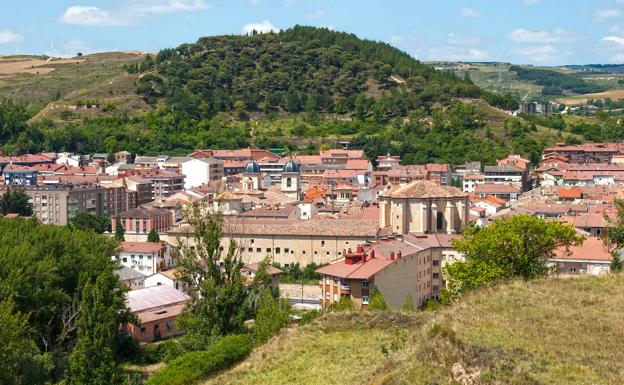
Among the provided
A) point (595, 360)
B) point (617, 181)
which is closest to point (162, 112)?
point (617, 181)

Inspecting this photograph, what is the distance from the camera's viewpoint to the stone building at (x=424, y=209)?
49.3m

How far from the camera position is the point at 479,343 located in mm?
15227

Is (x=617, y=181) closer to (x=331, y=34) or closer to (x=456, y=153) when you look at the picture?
(x=456, y=153)

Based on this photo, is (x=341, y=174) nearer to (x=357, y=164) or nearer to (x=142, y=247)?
(x=357, y=164)

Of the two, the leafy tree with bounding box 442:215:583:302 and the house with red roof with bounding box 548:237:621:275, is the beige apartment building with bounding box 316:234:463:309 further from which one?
the leafy tree with bounding box 442:215:583:302

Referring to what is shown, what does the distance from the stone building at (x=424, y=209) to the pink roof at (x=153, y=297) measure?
14.8m

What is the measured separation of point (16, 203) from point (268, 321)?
46008mm

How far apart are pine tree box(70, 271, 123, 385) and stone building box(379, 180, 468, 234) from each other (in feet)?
86.3

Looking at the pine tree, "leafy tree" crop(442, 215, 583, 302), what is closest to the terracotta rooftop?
"leafy tree" crop(442, 215, 583, 302)

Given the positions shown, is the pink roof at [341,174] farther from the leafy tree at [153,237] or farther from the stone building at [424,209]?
the stone building at [424,209]

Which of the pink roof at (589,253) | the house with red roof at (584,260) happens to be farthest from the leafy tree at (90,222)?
the pink roof at (589,253)

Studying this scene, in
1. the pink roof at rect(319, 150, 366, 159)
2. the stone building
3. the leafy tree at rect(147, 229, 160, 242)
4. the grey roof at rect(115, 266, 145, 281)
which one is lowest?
the grey roof at rect(115, 266, 145, 281)

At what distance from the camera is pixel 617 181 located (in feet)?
276

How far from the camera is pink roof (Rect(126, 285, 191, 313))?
119 ft
